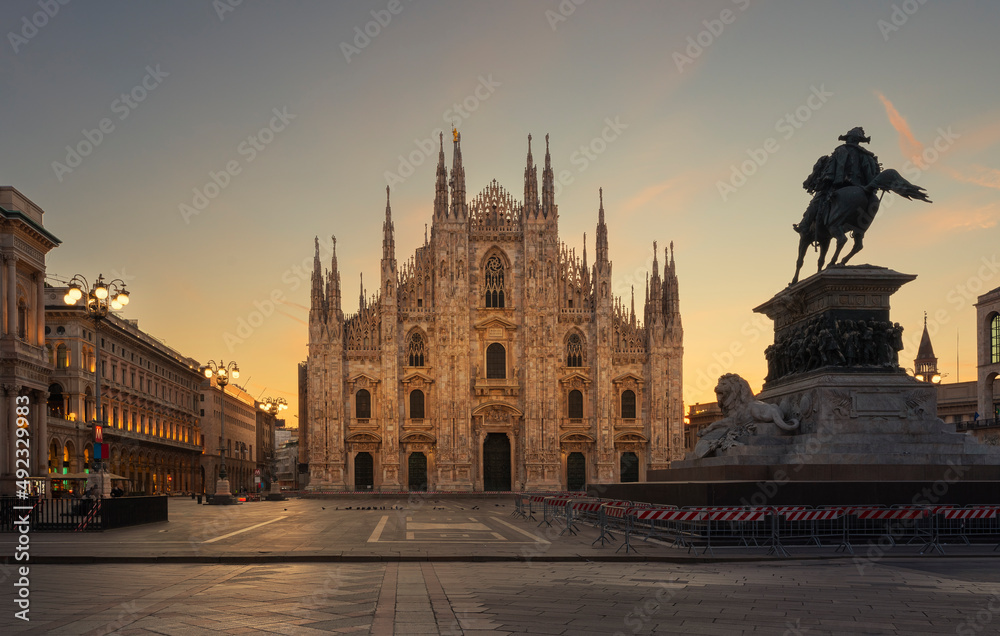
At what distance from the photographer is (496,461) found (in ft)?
215

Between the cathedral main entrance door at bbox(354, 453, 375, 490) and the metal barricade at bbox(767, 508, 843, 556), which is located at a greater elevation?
the metal barricade at bbox(767, 508, 843, 556)

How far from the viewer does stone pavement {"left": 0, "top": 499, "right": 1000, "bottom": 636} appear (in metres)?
9.70

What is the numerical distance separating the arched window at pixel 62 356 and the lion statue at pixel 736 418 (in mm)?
50722

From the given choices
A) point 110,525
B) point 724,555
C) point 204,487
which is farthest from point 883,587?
point 204,487

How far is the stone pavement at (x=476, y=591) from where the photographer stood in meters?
9.70

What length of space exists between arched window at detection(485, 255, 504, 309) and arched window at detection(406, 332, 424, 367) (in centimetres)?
514

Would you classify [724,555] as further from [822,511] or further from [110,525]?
[110,525]

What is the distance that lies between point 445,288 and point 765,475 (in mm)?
46832

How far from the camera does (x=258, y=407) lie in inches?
4993

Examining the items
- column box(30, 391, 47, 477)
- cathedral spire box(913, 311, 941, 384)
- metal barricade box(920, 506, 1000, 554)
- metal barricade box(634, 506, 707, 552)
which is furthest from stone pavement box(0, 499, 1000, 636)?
cathedral spire box(913, 311, 941, 384)

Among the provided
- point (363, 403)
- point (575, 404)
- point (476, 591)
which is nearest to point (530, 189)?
point (575, 404)

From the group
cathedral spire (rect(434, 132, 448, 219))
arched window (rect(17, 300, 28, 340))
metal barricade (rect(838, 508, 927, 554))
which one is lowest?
metal barricade (rect(838, 508, 927, 554))

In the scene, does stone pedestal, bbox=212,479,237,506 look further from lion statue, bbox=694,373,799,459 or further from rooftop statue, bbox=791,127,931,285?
rooftop statue, bbox=791,127,931,285

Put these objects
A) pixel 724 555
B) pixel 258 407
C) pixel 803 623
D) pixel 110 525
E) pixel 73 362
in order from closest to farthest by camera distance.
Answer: pixel 803 623
pixel 724 555
pixel 110 525
pixel 73 362
pixel 258 407
